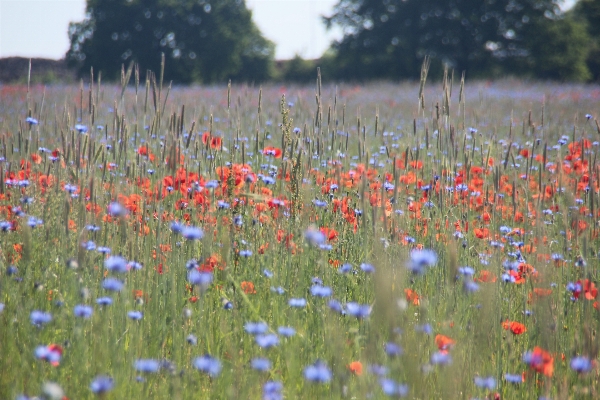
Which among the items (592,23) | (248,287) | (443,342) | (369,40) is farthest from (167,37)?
(443,342)

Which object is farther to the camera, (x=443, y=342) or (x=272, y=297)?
(x=272, y=297)

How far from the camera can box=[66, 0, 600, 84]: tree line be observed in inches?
1031

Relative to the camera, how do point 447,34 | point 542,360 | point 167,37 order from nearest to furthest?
1. point 542,360
2. point 447,34
3. point 167,37

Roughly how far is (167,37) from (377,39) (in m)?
10.3

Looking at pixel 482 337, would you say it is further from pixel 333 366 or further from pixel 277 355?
pixel 277 355

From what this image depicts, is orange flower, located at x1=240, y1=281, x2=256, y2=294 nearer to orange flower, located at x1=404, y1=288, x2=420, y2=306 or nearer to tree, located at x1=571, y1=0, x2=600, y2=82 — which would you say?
orange flower, located at x1=404, y1=288, x2=420, y2=306

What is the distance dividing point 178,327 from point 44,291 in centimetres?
57

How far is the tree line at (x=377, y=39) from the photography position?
85.9ft

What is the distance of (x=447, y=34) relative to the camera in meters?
26.6

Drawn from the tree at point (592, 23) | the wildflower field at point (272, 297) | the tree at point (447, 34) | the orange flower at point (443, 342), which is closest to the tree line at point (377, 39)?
the tree at point (447, 34)

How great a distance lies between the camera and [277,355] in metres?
1.94

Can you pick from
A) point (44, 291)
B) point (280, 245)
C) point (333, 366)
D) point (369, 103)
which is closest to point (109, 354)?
point (44, 291)

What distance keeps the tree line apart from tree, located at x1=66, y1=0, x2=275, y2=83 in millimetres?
48

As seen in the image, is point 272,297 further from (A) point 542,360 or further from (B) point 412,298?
(A) point 542,360
